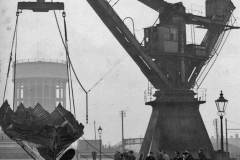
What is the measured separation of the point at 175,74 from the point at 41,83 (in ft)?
390

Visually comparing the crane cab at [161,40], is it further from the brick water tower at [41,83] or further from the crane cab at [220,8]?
the brick water tower at [41,83]

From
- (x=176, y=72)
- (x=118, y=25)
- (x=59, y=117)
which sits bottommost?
(x=59, y=117)

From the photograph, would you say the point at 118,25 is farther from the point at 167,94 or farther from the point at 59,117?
the point at 59,117

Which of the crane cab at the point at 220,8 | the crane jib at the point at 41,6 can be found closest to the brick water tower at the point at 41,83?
the crane cab at the point at 220,8

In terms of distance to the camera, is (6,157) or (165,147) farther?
(6,157)

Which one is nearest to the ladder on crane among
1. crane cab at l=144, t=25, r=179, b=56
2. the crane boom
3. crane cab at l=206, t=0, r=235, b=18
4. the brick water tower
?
the crane boom

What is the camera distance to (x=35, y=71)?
156875 mm

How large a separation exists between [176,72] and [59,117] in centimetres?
2139

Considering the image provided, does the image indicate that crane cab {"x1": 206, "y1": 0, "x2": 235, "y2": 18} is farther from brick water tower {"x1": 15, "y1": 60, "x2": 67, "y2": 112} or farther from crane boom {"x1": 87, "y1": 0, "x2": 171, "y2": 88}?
brick water tower {"x1": 15, "y1": 60, "x2": 67, "y2": 112}

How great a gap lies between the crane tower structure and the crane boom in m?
0.08

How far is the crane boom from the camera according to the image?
40.6 m

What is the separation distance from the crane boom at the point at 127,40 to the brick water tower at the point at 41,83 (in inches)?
4374

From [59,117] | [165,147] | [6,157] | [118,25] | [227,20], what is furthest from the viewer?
[6,157]

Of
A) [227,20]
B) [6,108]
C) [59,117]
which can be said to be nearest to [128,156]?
[59,117]
